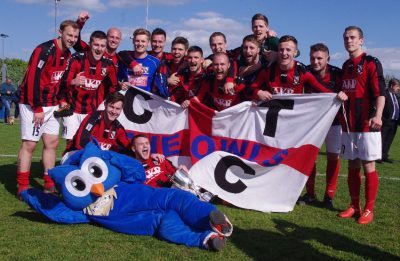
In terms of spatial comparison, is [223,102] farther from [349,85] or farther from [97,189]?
[97,189]

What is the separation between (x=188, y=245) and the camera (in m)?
4.32

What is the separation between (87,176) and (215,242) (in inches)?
60.6

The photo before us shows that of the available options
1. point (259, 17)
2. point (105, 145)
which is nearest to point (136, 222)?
point (105, 145)

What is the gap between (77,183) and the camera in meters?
4.65

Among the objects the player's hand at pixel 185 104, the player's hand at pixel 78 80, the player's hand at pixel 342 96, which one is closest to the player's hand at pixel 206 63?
the player's hand at pixel 185 104

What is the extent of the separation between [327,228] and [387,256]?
3.20ft

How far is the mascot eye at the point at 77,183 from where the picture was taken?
4621 mm

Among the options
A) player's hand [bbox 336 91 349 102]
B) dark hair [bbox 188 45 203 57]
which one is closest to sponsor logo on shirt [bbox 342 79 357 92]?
player's hand [bbox 336 91 349 102]

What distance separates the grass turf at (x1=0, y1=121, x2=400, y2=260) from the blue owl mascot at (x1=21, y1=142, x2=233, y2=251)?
114mm

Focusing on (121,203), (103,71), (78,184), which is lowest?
(121,203)

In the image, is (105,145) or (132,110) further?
(132,110)

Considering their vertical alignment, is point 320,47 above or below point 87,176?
above

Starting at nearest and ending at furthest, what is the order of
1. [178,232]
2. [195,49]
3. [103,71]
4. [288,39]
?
1. [178,232]
2. [288,39]
3. [103,71]
4. [195,49]

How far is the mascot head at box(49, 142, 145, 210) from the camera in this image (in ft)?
15.2
